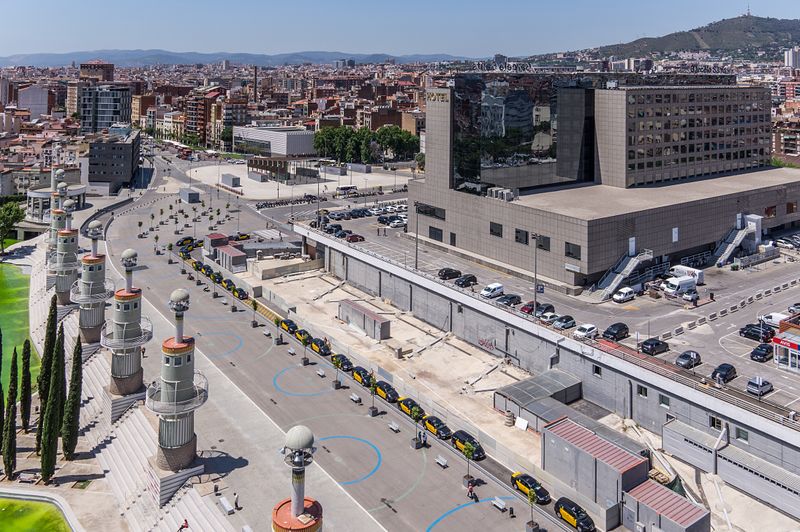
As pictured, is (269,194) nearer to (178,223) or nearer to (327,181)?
(327,181)

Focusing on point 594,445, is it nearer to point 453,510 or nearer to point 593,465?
point 593,465

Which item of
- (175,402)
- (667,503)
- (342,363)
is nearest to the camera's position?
(667,503)

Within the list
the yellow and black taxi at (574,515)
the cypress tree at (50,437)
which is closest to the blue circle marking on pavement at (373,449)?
the yellow and black taxi at (574,515)

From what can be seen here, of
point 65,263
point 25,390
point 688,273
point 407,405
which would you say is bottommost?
point 407,405

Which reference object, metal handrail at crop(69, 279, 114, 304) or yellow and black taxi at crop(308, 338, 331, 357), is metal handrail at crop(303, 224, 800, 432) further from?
metal handrail at crop(69, 279, 114, 304)

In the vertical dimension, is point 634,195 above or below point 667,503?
above

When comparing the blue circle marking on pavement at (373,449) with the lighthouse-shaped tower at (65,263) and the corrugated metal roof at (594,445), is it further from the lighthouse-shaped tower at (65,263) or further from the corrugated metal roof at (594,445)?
the lighthouse-shaped tower at (65,263)

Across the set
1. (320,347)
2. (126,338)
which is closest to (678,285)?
(320,347)
